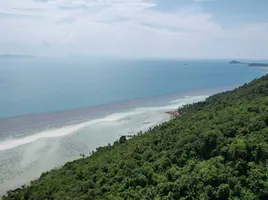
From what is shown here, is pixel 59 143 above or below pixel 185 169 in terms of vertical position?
below

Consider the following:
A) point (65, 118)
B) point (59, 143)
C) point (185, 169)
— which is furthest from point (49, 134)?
point (185, 169)

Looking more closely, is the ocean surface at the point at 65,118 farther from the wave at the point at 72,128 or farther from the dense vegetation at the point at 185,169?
the dense vegetation at the point at 185,169

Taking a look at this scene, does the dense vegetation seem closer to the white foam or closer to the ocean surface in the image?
the ocean surface

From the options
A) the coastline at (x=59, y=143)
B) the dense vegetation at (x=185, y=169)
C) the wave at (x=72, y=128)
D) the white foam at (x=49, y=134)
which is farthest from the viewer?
the wave at (x=72, y=128)

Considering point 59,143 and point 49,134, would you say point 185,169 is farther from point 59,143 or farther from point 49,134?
point 49,134

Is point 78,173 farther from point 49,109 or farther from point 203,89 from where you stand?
point 203,89

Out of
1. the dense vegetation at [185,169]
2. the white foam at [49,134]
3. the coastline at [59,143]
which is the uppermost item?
the dense vegetation at [185,169]

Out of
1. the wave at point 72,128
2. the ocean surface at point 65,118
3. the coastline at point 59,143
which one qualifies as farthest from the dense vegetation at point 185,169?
the wave at point 72,128

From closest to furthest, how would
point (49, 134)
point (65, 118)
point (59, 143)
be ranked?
point (59, 143), point (49, 134), point (65, 118)

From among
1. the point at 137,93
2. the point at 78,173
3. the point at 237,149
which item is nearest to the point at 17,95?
the point at 137,93
